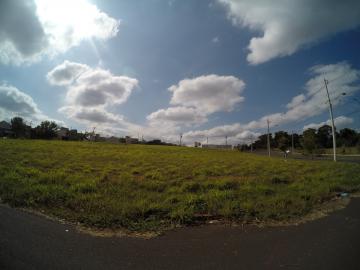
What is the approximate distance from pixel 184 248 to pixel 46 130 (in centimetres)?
10449

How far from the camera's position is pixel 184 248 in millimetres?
4297

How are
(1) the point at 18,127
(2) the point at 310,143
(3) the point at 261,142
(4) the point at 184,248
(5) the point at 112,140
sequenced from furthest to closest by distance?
(3) the point at 261,142 → (5) the point at 112,140 → (1) the point at 18,127 → (2) the point at 310,143 → (4) the point at 184,248

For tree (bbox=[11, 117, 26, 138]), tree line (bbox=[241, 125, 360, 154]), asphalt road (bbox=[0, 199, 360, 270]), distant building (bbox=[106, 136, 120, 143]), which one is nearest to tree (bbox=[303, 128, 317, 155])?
tree line (bbox=[241, 125, 360, 154])

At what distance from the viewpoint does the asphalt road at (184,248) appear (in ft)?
12.0

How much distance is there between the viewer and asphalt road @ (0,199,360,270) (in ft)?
12.0

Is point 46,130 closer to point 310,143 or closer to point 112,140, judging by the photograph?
point 112,140

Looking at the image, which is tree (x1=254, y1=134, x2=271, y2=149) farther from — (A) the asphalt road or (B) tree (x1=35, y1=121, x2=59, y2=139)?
(A) the asphalt road

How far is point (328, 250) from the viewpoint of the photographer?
427 centimetres

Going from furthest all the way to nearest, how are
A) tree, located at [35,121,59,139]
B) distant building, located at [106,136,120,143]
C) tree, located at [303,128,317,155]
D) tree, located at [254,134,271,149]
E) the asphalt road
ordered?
1. tree, located at [254,134,271,149]
2. distant building, located at [106,136,120,143]
3. tree, located at [35,121,59,139]
4. tree, located at [303,128,317,155]
5. the asphalt road

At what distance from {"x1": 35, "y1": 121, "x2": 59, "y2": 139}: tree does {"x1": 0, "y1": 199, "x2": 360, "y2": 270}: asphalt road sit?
99.5 m

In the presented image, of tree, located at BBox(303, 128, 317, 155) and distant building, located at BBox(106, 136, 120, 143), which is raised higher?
distant building, located at BBox(106, 136, 120, 143)

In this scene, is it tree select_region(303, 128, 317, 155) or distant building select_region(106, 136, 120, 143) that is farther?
distant building select_region(106, 136, 120, 143)

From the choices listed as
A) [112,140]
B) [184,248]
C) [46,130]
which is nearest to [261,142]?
[112,140]

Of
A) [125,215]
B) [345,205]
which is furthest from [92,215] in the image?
[345,205]
